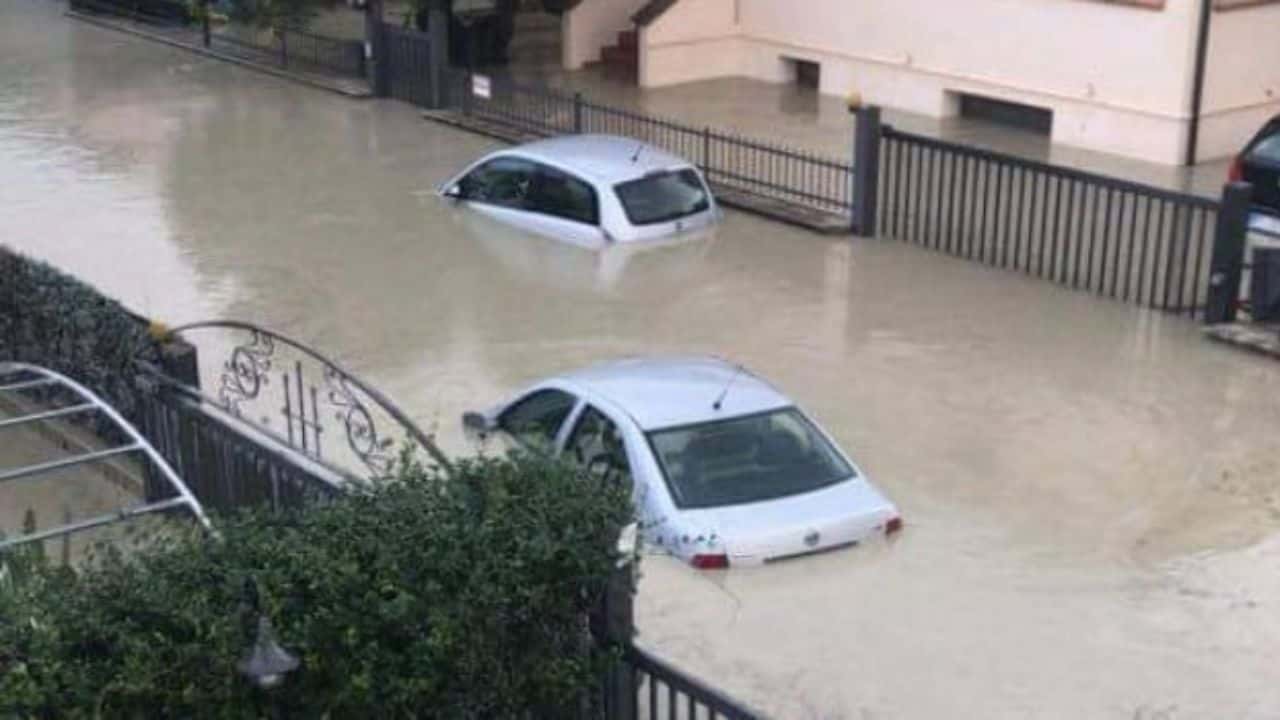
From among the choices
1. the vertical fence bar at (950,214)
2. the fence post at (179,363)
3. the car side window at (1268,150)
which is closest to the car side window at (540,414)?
the fence post at (179,363)

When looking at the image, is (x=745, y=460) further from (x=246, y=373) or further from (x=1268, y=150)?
(x=1268, y=150)

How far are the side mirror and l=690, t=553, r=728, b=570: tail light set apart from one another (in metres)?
2.74

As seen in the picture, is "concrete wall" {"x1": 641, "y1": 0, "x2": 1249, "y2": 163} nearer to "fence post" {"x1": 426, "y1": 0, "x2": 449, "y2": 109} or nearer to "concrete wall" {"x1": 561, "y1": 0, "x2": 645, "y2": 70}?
"concrete wall" {"x1": 561, "y1": 0, "x2": 645, "y2": 70}

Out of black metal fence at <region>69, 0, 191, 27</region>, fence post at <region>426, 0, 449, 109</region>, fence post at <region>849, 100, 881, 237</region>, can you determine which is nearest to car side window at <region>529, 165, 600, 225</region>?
fence post at <region>849, 100, 881, 237</region>

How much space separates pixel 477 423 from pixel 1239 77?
43.6ft

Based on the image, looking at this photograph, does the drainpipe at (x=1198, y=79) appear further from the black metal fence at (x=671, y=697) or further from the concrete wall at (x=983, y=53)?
the black metal fence at (x=671, y=697)

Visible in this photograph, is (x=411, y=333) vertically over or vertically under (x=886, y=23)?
under

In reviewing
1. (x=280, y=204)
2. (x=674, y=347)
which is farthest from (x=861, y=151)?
(x=280, y=204)

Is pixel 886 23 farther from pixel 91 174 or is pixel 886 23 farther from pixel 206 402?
pixel 206 402

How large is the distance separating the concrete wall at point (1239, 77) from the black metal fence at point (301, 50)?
1279 centimetres

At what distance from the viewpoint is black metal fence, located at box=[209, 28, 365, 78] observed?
92.8ft

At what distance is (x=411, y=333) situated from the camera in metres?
16.2

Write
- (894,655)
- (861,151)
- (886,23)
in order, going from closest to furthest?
(894,655) < (861,151) < (886,23)

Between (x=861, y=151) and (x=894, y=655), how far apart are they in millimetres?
10395
